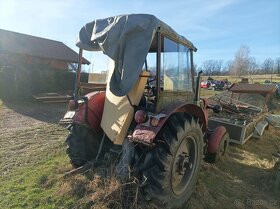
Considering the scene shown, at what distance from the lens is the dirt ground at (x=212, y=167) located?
A: 3916mm

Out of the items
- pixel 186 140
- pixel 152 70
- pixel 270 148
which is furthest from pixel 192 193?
pixel 270 148

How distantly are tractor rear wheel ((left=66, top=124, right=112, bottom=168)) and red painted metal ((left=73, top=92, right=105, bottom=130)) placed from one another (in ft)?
0.45

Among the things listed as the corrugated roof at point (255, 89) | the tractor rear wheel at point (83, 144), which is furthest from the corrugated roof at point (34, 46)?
the tractor rear wheel at point (83, 144)

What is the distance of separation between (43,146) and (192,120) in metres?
3.77

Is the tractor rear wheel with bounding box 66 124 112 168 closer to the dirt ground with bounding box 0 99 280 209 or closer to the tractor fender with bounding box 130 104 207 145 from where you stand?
the dirt ground with bounding box 0 99 280 209

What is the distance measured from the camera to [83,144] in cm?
417

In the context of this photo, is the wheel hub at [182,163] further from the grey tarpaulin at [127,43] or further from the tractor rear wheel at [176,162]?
the grey tarpaulin at [127,43]

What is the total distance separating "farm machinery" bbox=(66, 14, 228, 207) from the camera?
3.15 meters

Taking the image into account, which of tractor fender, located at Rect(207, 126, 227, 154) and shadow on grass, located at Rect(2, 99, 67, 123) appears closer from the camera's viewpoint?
tractor fender, located at Rect(207, 126, 227, 154)

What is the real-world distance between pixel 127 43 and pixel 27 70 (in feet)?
40.5

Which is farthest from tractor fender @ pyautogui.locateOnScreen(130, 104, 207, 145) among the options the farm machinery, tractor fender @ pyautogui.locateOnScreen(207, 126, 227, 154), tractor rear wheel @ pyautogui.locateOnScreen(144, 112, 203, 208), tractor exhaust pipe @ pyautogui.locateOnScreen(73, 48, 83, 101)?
tractor fender @ pyautogui.locateOnScreen(207, 126, 227, 154)

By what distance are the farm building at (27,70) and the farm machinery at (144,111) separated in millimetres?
3528

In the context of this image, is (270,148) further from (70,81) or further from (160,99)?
(70,81)

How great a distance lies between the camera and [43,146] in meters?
6.00
